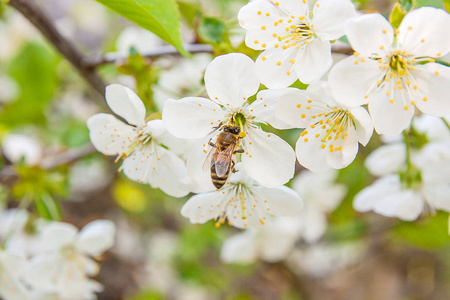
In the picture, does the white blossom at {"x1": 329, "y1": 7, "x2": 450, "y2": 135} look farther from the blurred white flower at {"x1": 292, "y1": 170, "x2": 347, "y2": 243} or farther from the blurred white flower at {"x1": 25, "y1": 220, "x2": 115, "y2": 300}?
the blurred white flower at {"x1": 292, "y1": 170, "x2": 347, "y2": 243}

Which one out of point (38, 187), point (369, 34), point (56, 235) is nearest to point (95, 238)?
point (56, 235)

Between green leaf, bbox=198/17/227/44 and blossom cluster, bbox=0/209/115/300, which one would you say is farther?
blossom cluster, bbox=0/209/115/300

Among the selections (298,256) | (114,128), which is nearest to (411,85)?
(114,128)

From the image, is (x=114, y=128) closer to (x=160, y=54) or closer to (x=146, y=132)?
(x=146, y=132)

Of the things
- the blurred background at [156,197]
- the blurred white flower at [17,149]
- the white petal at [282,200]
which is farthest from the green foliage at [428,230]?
the blurred white flower at [17,149]

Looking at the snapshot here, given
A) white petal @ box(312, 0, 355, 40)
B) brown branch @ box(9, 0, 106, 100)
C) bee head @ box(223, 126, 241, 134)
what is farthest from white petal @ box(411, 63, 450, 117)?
brown branch @ box(9, 0, 106, 100)

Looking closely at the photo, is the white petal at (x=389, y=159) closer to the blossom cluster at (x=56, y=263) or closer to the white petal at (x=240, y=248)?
the white petal at (x=240, y=248)
